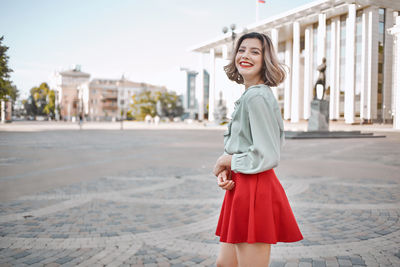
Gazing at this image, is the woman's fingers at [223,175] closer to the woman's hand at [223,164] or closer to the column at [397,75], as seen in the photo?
the woman's hand at [223,164]

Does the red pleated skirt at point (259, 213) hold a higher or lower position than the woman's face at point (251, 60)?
lower

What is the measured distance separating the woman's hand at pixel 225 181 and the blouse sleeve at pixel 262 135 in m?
0.18

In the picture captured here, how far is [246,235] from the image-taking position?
6.53 feet

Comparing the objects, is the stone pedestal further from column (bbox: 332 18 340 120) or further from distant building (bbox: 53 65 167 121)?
distant building (bbox: 53 65 167 121)

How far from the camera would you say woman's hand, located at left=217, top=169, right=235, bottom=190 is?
2.02 m

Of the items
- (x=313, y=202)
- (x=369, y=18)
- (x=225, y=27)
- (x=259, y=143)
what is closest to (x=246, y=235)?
(x=259, y=143)

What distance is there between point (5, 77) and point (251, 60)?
7809 millimetres

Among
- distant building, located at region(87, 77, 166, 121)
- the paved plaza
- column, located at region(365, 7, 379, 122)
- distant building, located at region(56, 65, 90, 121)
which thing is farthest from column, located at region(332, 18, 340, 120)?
distant building, located at region(56, 65, 90, 121)

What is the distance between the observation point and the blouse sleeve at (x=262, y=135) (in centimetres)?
186

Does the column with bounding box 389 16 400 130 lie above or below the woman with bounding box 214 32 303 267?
→ above

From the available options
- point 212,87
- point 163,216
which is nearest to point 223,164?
point 163,216

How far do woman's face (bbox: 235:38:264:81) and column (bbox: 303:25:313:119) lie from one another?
186 feet

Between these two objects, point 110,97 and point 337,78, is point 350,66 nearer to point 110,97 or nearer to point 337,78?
point 337,78

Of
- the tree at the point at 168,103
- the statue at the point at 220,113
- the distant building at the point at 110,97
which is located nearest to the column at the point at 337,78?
the statue at the point at 220,113
